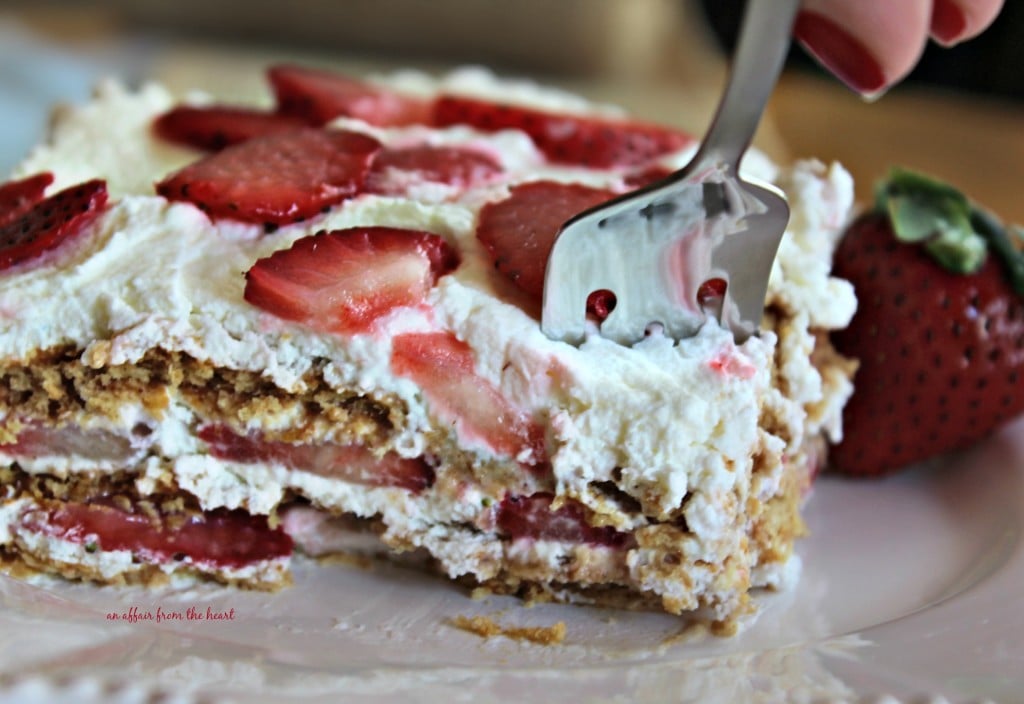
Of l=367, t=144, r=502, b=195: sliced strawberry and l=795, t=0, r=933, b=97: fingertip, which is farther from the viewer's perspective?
l=367, t=144, r=502, b=195: sliced strawberry

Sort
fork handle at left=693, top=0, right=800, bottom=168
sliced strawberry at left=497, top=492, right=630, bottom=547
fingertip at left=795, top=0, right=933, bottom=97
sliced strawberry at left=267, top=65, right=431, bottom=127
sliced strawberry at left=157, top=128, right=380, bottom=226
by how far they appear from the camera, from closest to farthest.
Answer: fork handle at left=693, top=0, right=800, bottom=168 < fingertip at left=795, top=0, right=933, bottom=97 < sliced strawberry at left=497, top=492, right=630, bottom=547 < sliced strawberry at left=157, top=128, right=380, bottom=226 < sliced strawberry at left=267, top=65, right=431, bottom=127

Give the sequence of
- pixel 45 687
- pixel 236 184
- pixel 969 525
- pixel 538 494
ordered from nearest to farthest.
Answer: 1. pixel 45 687
2. pixel 538 494
3. pixel 236 184
4. pixel 969 525

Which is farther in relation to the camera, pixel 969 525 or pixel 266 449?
pixel 969 525

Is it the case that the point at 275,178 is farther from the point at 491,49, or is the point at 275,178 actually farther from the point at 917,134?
the point at 491,49

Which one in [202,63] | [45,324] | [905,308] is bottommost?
[202,63]

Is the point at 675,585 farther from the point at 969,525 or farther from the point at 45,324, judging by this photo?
the point at 45,324

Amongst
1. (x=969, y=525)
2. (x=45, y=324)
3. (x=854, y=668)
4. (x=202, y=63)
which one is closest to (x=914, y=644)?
(x=854, y=668)

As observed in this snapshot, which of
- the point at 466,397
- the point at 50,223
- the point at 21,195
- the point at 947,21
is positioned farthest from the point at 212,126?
the point at 947,21

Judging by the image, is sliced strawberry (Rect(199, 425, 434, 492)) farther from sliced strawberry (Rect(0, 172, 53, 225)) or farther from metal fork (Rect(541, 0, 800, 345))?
sliced strawberry (Rect(0, 172, 53, 225))

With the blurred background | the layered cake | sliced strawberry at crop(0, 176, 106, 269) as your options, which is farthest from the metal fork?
the blurred background
